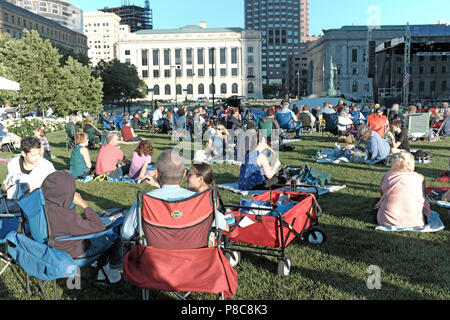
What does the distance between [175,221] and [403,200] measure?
3.53 m

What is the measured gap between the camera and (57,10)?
143m

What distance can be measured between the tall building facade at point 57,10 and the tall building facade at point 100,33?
808 inches

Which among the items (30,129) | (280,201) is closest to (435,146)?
(280,201)

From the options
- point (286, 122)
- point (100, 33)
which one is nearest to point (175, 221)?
point (286, 122)

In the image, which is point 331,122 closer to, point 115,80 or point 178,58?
point 115,80

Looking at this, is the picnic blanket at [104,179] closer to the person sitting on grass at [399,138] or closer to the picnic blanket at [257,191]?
the picnic blanket at [257,191]

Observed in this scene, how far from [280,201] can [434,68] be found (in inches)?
2736

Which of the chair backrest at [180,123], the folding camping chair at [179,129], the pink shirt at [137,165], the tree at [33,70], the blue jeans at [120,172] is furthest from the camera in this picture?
the tree at [33,70]

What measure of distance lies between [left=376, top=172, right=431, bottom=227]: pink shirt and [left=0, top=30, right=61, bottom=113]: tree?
69.1 ft

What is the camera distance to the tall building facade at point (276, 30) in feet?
552

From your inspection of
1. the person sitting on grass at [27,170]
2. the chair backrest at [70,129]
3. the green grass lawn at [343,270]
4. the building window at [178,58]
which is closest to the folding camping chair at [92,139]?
the chair backrest at [70,129]

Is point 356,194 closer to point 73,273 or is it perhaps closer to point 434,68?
point 73,273

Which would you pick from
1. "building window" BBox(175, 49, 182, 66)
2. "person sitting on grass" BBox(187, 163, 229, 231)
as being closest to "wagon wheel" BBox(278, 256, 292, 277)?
→ "person sitting on grass" BBox(187, 163, 229, 231)

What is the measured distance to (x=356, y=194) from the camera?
24.7 ft
